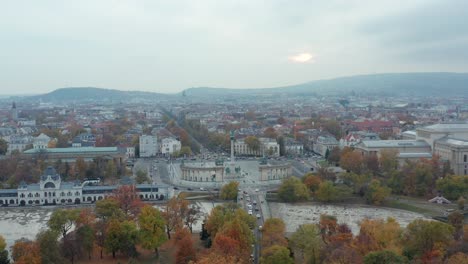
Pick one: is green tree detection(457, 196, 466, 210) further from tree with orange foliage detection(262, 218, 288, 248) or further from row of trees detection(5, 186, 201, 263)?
row of trees detection(5, 186, 201, 263)

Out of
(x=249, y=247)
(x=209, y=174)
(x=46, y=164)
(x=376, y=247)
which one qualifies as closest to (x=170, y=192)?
(x=209, y=174)

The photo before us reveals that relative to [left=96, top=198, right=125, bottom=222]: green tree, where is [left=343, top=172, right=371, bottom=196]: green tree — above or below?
below

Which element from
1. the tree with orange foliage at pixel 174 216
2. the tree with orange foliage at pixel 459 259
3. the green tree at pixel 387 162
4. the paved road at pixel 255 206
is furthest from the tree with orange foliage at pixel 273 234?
the green tree at pixel 387 162

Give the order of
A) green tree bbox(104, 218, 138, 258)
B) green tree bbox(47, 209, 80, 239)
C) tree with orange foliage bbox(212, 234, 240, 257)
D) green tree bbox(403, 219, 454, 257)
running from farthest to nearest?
green tree bbox(47, 209, 80, 239) < green tree bbox(104, 218, 138, 258) < green tree bbox(403, 219, 454, 257) < tree with orange foliage bbox(212, 234, 240, 257)

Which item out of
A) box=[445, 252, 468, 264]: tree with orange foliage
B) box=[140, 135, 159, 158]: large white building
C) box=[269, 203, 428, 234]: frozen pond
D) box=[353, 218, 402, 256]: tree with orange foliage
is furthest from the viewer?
box=[140, 135, 159, 158]: large white building

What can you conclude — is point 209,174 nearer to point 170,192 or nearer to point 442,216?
point 170,192

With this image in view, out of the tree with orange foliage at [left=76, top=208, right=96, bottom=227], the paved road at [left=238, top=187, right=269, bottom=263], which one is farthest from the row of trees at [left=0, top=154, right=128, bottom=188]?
the tree with orange foliage at [left=76, top=208, right=96, bottom=227]

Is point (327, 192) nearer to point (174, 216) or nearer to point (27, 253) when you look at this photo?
point (174, 216)
